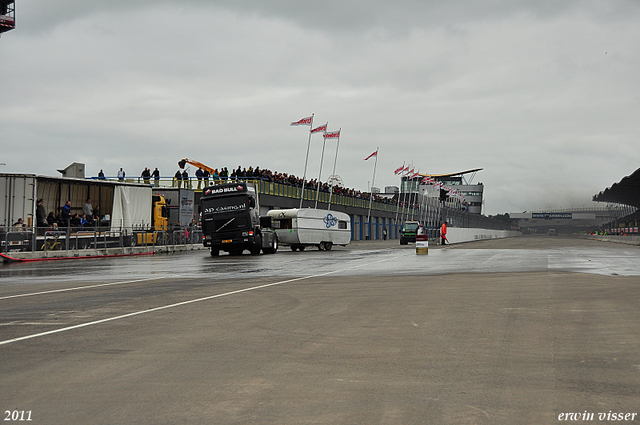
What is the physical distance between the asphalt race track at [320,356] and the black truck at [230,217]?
60.6 feet

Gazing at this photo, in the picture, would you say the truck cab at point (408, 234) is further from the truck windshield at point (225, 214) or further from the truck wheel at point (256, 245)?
the truck windshield at point (225, 214)

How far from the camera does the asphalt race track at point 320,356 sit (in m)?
4.81

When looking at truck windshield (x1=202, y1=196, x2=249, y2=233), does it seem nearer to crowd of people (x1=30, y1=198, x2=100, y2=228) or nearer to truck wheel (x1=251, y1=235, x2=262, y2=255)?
truck wheel (x1=251, y1=235, x2=262, y2=255)

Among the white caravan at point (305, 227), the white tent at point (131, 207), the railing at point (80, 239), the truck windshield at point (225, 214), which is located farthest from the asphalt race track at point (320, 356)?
the white caravan at point (305, 227)

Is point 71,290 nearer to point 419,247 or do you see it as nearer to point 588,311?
point 588,311

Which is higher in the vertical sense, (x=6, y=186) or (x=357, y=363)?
(x=6, y=186)

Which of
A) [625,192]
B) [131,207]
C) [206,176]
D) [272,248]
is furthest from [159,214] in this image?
[625,192]

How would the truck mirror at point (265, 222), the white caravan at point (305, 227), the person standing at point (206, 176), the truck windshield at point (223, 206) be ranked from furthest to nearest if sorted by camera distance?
the person standing at point (206, 176) < the white caravan at point (305, 227) < the truck mirror at point (265, 222) < the truck windshield at point (223, 206)

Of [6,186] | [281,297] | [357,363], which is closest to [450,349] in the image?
[357,363]

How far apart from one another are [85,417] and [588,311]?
8.09 metres

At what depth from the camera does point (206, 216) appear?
32125mm

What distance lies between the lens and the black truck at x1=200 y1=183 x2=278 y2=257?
3166cm

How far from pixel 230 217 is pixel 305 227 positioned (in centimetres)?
752

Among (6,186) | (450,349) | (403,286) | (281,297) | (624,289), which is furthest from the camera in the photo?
(6,186)
